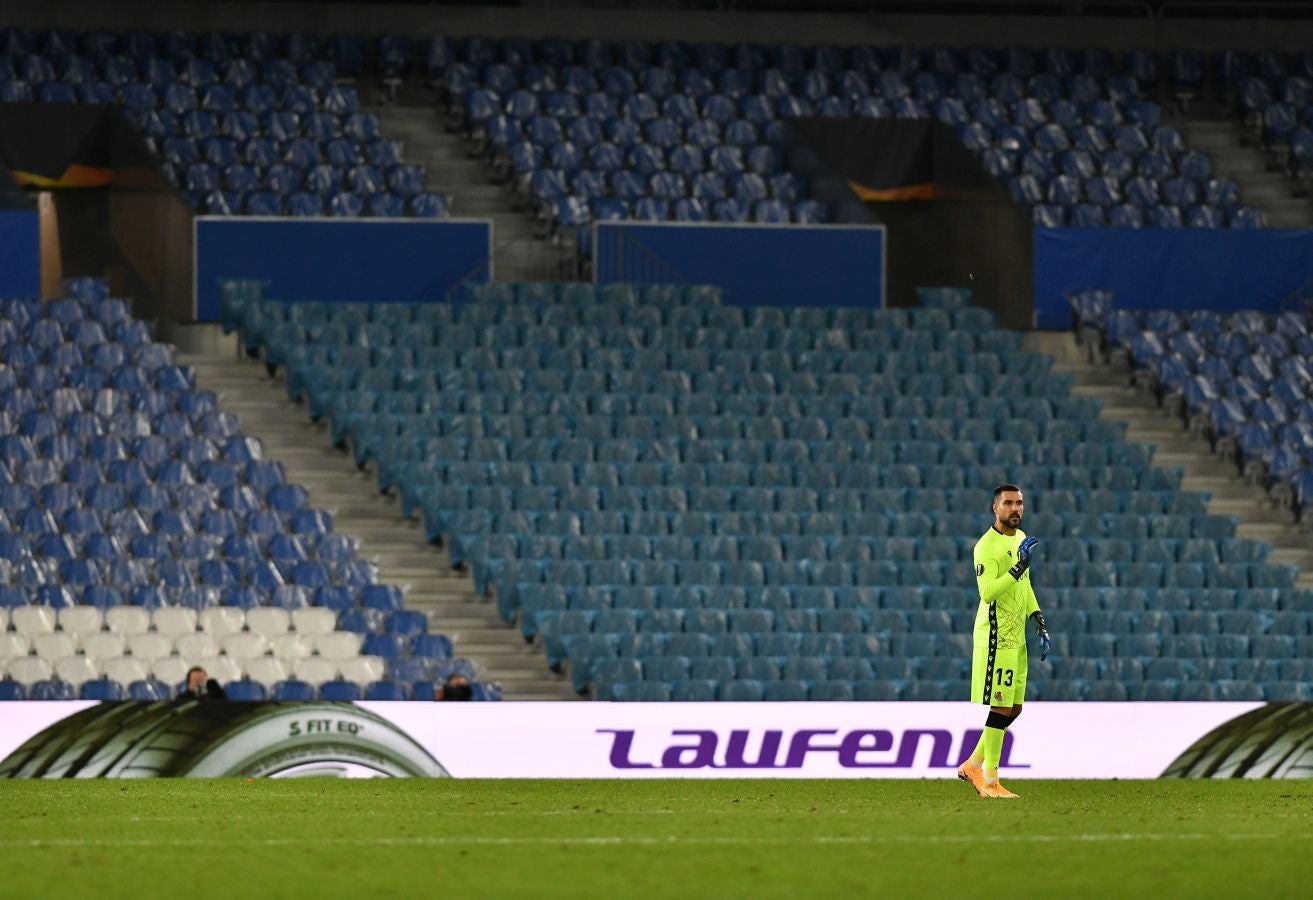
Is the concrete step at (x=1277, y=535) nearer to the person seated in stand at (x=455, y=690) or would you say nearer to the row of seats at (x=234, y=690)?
the row of seats at (x=234, y=690)

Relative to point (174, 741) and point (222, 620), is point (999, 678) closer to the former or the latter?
point (174, 741)

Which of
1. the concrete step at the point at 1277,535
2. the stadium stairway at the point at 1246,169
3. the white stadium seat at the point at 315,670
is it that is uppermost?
the stadium stairway at the point at 1246,169

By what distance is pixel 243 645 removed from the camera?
22250 millimetres

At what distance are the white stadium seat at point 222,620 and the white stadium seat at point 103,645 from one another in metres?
0.77

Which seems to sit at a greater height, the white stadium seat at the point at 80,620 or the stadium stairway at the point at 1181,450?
the stadium stairway at the point at 1181,450

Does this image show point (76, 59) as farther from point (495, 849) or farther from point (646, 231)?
point (495, 849)

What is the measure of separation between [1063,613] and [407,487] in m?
6.62

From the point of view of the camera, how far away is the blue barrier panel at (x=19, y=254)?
1028 inches

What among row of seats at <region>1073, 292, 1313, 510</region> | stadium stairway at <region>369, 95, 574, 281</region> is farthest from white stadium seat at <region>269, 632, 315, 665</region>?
row of seats at <region>1073, 292, 1313, 510</region>

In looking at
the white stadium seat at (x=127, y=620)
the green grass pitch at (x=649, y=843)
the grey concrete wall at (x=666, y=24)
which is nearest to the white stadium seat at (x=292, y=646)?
the white stadium seat at (x=127, y=620)

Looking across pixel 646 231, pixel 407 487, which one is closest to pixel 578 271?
pixel 646 231

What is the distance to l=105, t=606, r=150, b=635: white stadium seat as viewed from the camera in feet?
73.2

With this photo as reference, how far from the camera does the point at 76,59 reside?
2964cm

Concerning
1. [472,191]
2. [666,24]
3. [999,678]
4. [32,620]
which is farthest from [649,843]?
[666,24]
